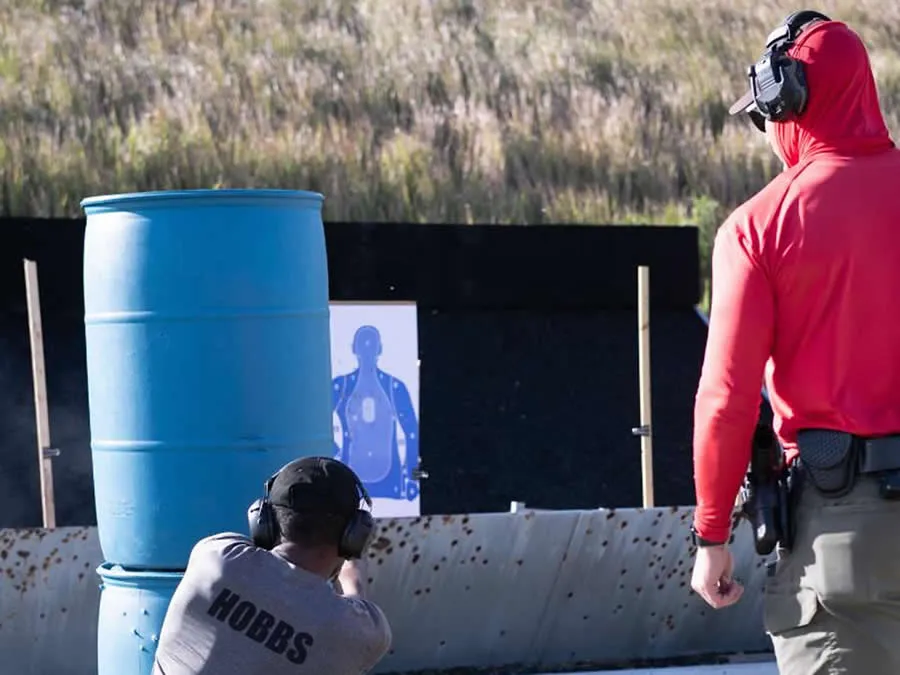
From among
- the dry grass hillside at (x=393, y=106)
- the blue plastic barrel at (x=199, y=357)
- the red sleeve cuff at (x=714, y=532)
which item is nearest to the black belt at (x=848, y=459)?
the red sleeve cuff at (x=714, y=532)

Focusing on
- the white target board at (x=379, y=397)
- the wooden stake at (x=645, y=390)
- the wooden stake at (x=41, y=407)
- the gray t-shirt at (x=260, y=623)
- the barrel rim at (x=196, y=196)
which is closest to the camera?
the gray t-shirt at (x=260, y=623)

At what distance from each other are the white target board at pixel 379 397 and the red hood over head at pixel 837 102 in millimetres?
6490

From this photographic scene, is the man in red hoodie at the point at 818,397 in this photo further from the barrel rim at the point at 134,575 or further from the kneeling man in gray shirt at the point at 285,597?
the barrel rim at the point at 134,575

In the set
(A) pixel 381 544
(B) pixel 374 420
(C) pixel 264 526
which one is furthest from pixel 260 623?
(B) pixel 374 420

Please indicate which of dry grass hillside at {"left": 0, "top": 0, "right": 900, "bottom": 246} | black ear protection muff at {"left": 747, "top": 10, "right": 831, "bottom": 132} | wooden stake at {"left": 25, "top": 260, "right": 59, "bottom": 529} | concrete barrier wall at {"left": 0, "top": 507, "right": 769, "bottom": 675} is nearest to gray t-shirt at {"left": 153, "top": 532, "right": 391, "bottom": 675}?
black ear protection muff at {"left": 747, "top": 10, "right": 831, "bottom": 132}

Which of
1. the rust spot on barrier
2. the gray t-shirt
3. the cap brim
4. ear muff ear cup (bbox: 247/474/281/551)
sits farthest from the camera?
the rust spot on barrier

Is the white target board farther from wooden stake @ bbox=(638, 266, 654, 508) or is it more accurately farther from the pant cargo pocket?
the pant cargo pocket

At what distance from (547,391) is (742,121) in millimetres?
6206

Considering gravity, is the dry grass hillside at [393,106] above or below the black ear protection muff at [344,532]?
above

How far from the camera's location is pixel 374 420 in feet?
31.6

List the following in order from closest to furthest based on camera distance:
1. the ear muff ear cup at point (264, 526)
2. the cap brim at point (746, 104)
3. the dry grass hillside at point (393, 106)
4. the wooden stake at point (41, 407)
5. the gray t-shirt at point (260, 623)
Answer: the gray t-shirt at point (260, 623) → the ear muff ear cup at point (264, 526) → the cap brim at point (746, 104) → the wooden stake at point (41, 407) → the dry grass hillside at point (393, 106)

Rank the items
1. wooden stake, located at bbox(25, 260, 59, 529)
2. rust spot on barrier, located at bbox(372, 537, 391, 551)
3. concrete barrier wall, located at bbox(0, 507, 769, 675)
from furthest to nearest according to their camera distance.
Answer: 1. wooden stake, located at bbox(25, 260, 59, 529)
2. rust spot on barrier, located at bbox(372, 537, 391, 551)
3. concrete barrier wall, located at bbox(0, 507, 769, 675)

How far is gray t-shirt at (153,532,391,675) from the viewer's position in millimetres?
2803

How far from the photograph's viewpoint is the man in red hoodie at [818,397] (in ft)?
9.36
